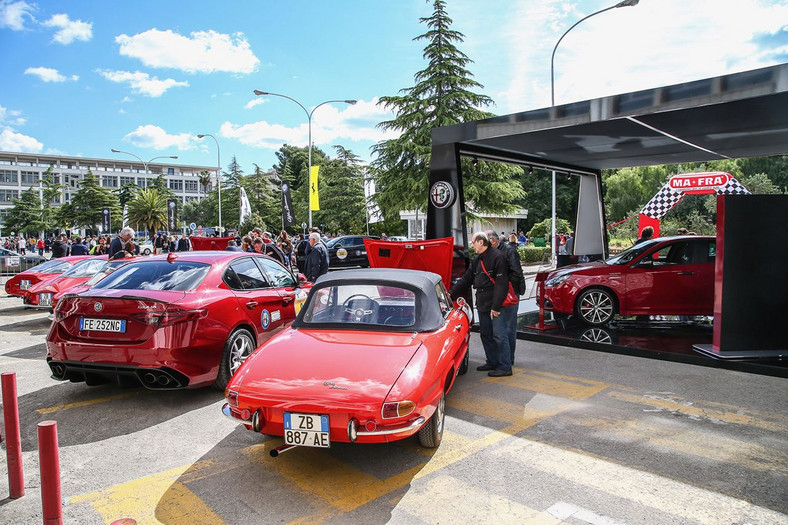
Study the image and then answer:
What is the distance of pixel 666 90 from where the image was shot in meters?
6.59

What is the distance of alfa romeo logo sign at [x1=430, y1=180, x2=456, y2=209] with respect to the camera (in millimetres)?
9562

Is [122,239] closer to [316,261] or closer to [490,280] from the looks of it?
[316,261]

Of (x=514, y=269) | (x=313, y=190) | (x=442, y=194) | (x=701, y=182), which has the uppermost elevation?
(x=313, y=190)

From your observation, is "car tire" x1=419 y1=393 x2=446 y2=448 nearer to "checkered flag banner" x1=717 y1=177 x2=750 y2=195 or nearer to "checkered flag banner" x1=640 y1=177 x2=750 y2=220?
"checkered flag banner" x1=717 y1=177 x2=750 y2=195

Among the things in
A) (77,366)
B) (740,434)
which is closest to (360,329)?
(77,366)

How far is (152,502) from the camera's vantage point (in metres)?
3.42

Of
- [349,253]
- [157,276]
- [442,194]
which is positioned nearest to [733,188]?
[442,194]

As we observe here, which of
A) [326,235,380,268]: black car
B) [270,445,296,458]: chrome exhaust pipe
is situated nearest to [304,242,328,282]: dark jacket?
[270,445,296,458]: chrome exhaust pipe

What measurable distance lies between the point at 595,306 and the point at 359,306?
20.3 feet

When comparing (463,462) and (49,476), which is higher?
(49,476)

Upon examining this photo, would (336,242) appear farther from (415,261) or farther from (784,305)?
(784,305)

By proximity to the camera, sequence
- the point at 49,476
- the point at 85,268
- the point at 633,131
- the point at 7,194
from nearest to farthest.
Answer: the point at 49,476 → the point at 633,131 → the point at 85,268 → the point at 7,194

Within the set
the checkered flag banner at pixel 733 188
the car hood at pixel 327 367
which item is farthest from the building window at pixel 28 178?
the car hood at pixel 327 367

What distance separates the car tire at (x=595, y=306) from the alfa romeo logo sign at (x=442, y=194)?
294 centimetres
